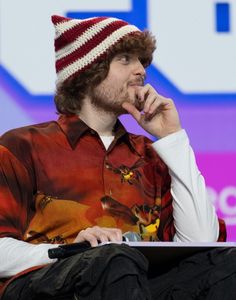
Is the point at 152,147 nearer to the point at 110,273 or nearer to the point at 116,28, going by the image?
the point at 116,28

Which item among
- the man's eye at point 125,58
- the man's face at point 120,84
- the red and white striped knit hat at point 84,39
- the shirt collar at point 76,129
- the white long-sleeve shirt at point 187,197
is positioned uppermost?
the red and white striped knit hat at point 84,39

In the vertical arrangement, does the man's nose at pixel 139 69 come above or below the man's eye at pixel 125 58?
below

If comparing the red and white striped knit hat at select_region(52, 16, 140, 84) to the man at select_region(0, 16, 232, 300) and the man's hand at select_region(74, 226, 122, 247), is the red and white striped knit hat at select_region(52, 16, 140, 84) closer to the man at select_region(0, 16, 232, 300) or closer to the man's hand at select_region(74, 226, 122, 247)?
the man at select_region(0, 16, 232, 300)

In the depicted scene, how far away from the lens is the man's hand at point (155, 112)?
227 centimetres

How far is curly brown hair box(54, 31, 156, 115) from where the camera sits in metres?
2.33

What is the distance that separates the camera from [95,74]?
2342 millimetres

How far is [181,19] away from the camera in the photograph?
271 cm

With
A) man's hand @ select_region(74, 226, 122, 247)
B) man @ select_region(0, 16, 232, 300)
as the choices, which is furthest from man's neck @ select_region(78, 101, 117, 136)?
man's hand @ select_region(74, 226, 122, 247)

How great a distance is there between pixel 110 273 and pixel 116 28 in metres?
0.78

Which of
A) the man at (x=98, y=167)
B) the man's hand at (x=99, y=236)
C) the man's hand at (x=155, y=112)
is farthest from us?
the man's hand at (x=155, y=112)

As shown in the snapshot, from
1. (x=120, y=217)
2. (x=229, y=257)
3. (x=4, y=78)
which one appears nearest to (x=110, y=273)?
(x=229, y=257)

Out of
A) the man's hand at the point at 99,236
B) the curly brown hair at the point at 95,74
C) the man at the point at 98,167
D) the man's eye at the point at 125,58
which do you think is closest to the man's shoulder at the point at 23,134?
the man at the point at 98,167

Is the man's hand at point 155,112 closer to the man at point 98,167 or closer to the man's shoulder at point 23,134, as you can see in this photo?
the man at point 98,167

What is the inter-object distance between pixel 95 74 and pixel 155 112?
0.16 meters
